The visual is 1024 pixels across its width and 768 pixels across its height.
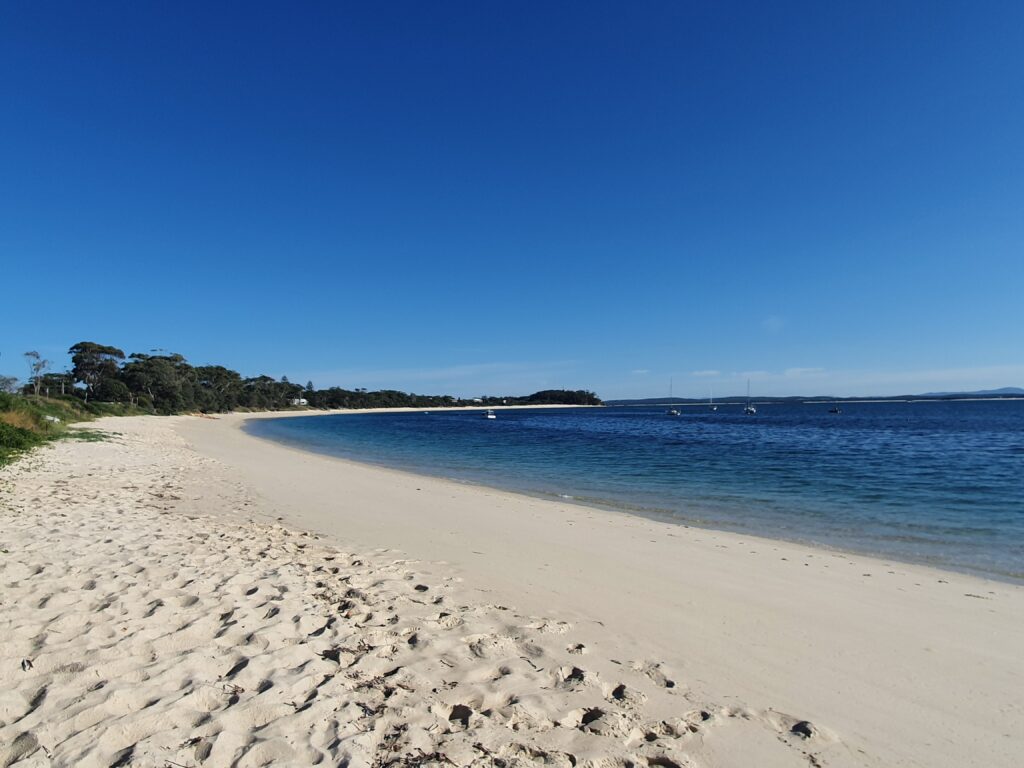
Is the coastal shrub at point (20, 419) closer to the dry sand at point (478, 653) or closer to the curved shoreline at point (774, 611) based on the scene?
the dry sand at point (478, 653)

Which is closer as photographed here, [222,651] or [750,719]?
[750,719]

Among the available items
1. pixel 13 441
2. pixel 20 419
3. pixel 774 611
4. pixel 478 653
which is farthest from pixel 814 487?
pixel 20 419

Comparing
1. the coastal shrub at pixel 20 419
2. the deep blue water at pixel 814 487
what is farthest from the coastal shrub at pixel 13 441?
the deep blue water at pixel 814 487

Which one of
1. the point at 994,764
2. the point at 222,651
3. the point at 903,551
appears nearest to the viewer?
the point at 994,764

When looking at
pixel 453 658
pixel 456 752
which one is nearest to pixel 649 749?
pixel 456 752

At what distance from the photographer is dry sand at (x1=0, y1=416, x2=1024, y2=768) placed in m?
3.12

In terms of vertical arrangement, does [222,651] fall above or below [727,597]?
above

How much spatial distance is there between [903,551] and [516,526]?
6.79m

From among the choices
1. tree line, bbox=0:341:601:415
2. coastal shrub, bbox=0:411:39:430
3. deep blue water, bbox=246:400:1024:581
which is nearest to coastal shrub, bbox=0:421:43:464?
coastal shrub, bbox=0:411:39:430

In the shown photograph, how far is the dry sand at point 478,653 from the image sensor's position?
3119 mm

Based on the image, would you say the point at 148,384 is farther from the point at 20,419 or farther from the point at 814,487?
the point at 814,487

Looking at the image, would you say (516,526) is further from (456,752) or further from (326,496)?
(456,752)

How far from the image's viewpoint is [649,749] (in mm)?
3123

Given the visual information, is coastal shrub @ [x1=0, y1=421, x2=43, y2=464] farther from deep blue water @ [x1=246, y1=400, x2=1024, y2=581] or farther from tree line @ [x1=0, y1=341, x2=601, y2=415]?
tree line @ [x1=0, y1=341, x2=601, y2=415]
